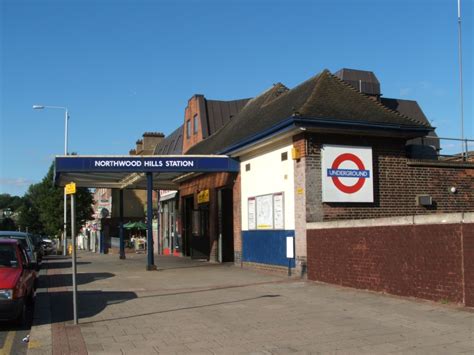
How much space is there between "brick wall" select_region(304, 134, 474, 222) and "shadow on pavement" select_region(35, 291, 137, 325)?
5725 mm

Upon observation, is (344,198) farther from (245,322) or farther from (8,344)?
(8,344)

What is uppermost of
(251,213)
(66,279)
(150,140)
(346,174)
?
(150,140)

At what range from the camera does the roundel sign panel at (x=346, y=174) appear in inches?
614

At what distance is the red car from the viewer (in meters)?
8.62

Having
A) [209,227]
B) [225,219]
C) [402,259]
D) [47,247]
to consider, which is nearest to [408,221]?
[402,259]

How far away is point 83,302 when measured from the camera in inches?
465

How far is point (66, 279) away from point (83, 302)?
583 cm

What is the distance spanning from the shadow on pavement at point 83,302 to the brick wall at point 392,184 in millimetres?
5725

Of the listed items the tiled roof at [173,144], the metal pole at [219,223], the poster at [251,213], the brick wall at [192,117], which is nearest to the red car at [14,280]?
the poster at [251,213]

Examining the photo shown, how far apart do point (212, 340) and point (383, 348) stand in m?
2.37

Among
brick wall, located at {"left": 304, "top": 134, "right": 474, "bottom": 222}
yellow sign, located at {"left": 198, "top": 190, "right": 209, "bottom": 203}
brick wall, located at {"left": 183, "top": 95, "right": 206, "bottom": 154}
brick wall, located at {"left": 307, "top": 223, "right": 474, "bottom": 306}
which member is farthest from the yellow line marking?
brick wall, located at {"left": 183, "top": 95, "right": 206, "bottom": 154}

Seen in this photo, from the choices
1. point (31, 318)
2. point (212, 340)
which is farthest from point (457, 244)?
point (31, 318)

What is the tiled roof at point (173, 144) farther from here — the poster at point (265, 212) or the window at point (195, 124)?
the poster at point (265, 212)

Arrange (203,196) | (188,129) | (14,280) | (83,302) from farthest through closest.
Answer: (188,129) < (203,196) < (83,302) < (14,280)
